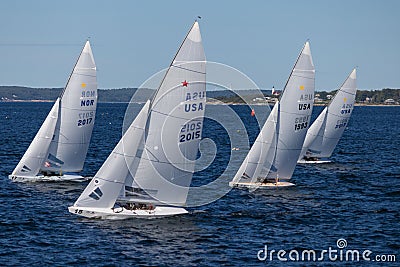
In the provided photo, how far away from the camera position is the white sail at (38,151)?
1983 inches

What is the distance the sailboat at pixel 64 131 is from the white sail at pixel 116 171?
1354 centimetres

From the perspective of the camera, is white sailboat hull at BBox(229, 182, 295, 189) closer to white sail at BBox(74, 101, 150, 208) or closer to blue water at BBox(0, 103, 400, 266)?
blue water at BBox(0, 103, 400, 266)

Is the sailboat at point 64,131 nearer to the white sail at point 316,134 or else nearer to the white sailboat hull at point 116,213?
the white sailboat hull at point 116,213

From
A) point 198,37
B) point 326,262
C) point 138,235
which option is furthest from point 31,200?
point 326,262

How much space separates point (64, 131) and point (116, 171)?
49.1 ft

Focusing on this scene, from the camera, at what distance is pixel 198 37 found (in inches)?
1462

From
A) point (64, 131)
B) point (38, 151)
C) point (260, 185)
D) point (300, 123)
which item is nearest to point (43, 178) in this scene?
point (38, 151)

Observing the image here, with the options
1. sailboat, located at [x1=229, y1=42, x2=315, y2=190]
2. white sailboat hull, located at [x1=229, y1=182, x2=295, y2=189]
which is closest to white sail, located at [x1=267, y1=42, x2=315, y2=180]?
sailboat, located at [x1=229, y1=42, x2=315, y2=190]

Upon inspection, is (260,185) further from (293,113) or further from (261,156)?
(293,113)

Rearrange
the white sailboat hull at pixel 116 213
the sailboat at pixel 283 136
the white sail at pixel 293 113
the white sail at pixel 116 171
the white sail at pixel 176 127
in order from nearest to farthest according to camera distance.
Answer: the white sail at pixel 176 127
the white sail at pixel 116 171
the white sailboat hull at pixel 116 213
the sailboat at pixel 283 136
the white sail at pixel 293 113

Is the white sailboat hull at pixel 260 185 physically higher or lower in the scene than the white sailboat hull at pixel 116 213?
lower

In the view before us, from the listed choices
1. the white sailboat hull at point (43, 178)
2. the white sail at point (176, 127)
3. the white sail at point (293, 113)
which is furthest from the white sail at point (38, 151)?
the white sail at point (293, 113)

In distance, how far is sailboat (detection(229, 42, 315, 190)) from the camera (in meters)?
50.9

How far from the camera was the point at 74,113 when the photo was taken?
51.9 meters
